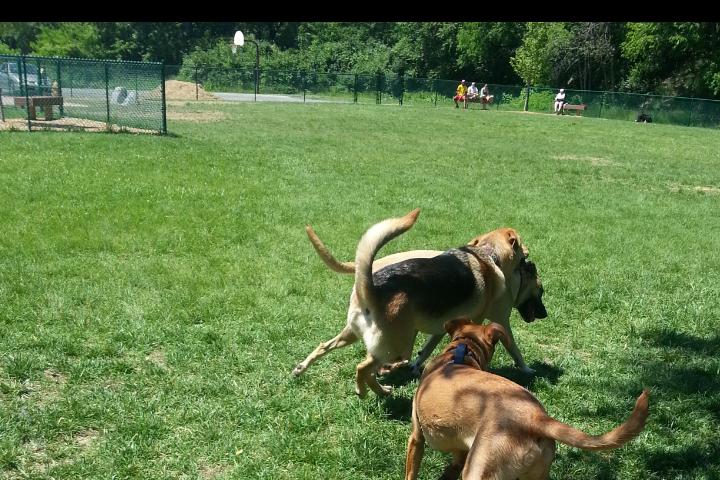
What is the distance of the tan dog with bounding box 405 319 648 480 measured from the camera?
102 inches

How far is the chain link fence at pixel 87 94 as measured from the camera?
57.9 ft

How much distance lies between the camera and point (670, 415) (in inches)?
166

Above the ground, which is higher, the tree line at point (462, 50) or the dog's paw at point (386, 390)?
the tree line at point (462, 50)

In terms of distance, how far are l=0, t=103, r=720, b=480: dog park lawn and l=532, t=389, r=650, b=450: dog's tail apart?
43.2 inches

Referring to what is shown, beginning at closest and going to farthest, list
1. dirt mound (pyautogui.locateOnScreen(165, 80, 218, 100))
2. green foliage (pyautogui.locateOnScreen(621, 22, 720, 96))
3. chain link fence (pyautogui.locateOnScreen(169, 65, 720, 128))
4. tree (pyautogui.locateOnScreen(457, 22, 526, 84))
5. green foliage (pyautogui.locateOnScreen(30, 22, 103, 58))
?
1. dirt mound (pyautogui.locateOnScreen(165, 80, 218, 100))
2. green foliage (pyautogui.locateOnScreen(621, 22, 720, 96))
3. chain link fence (pyautogui.locateOnScreen(169, 65, 720, 128))
4. tree (pyautogui.locateOnScreen(457, 22, 526, 84))
5. green foliage (pyautogui.locateOnScreen(30, 22, 103, 58))

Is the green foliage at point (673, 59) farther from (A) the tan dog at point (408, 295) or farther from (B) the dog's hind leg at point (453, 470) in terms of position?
(B) the dog's hind leg at point (453, 470)

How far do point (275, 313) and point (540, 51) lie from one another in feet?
162

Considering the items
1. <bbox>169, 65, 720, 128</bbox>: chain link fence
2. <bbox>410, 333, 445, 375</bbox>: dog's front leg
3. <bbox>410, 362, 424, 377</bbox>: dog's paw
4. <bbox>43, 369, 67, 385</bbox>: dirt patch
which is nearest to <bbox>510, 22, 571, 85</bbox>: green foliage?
<bbox>169, 65, 720, 128</bbox>: chain link fence

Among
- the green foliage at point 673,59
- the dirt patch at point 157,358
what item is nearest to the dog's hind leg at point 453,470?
the dirt patch at point 157,358

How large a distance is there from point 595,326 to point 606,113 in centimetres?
3912

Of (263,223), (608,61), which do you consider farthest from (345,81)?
(263,223)

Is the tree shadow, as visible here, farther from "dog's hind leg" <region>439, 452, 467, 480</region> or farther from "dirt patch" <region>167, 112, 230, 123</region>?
"dirt patch" <region>167, 112, 230, 123</region>

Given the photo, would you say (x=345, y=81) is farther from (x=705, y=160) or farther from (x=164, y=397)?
(x=164, y=397)

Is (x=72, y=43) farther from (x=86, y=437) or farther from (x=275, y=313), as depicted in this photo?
(x=86, y=437)
